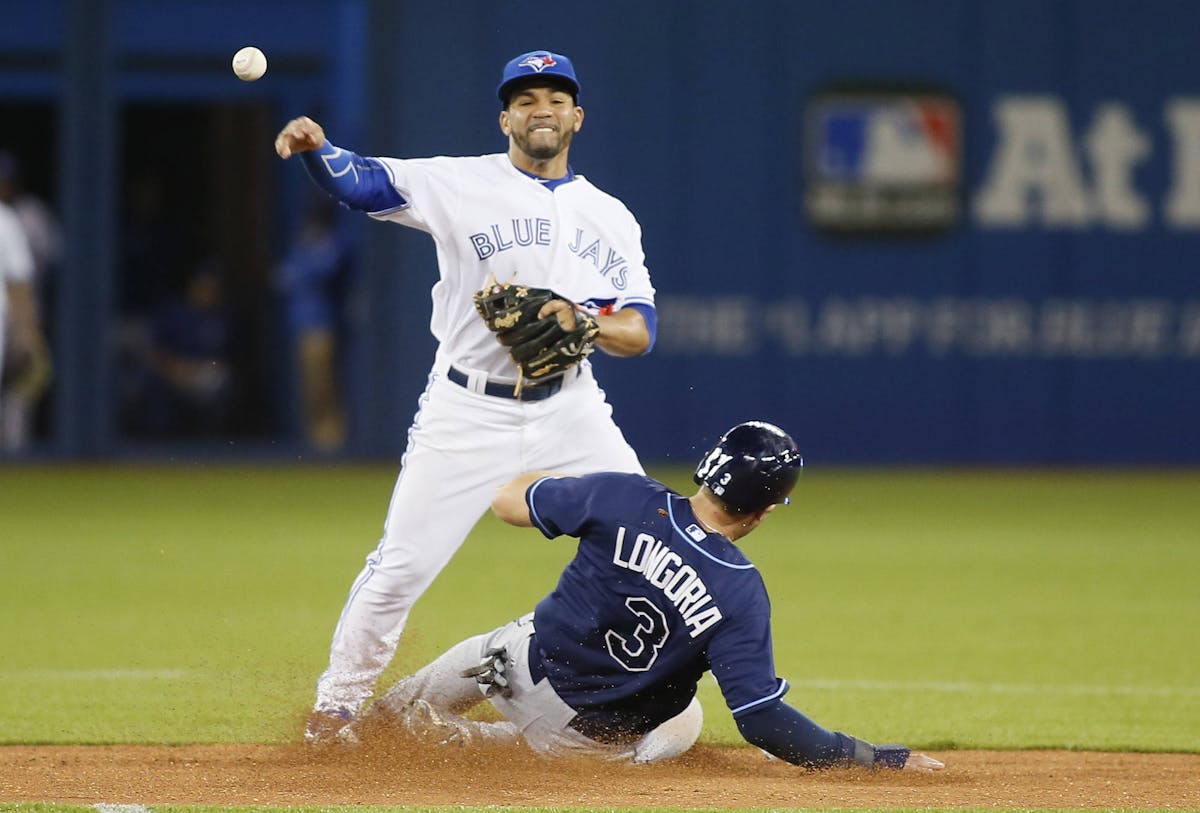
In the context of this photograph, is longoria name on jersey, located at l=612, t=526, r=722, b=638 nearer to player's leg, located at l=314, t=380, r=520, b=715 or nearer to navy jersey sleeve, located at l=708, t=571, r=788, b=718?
navy jersey sleeve, located at l=708, t=571, r=788, b=718

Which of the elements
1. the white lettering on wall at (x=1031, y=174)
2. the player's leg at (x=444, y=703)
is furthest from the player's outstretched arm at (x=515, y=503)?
the white lettering on wall at (x=1031, y=174)

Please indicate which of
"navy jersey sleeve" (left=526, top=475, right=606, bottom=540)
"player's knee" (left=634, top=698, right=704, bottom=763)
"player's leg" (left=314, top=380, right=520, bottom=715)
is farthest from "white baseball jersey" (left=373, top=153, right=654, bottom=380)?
"player's knee" (left=634, top=698, right=704, bottom=763)

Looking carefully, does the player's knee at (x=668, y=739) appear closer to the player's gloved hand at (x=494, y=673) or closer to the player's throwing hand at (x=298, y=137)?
the player's gloved hand at (x=494, y=673)

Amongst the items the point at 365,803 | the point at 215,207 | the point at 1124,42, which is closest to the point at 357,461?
the point at 215,207

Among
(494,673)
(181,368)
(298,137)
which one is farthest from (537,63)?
(181,368)

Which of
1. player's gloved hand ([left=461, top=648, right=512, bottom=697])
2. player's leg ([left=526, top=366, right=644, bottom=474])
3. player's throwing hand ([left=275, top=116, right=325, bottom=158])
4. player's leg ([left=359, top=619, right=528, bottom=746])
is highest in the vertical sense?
player's throwing hand ([left=275, top=116, right=325, bottom=158])

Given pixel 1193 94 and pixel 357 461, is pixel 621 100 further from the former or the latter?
pixel 1193 94
